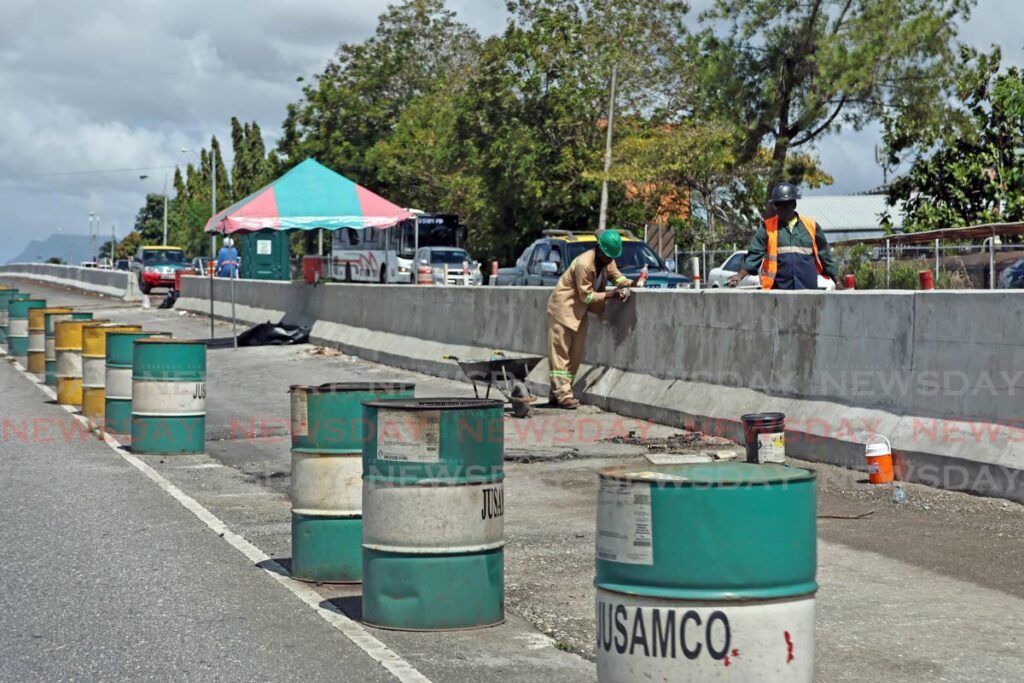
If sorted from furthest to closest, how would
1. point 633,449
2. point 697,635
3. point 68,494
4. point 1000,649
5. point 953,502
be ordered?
point 633,449, point 68,494, point 953,502, point 1000,649, point 697,635

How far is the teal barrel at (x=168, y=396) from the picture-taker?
13.4 m

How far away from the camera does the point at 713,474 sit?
4.46 metres

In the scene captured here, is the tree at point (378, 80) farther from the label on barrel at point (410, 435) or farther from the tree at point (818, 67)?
the label on barrel at point (410, 435)

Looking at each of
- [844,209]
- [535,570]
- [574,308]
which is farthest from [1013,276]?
[844,209]

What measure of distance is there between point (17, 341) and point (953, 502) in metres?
20.6

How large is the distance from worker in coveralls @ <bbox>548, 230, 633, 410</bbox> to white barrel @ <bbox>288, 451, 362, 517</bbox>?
8.02 metres

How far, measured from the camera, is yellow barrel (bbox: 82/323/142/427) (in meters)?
16.8

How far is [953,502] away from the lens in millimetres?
9602

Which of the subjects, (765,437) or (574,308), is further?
(574,308)

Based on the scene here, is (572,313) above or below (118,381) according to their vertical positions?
above

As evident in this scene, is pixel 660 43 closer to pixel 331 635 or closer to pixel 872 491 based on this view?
pixel 872 491

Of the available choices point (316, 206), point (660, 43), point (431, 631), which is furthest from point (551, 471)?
point (660, 43)

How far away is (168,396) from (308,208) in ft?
55.6

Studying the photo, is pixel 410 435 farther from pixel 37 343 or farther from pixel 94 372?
pixel 37 343
